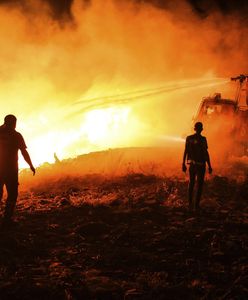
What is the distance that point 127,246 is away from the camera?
575cm

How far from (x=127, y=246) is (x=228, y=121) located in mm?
9390

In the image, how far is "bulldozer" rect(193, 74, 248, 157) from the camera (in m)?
14.0

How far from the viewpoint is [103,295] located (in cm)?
423

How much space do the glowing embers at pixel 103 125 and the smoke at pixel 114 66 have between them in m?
0.09

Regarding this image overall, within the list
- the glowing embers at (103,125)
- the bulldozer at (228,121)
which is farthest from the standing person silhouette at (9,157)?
the glowing embers at (103,125)

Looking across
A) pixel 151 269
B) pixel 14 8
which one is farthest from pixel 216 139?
pixel 14 8

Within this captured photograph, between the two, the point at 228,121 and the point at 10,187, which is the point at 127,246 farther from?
the point at 228,121

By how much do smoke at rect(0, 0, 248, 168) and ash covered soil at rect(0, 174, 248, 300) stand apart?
31.1ft

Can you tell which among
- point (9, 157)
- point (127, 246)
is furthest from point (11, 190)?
point (127, 246)

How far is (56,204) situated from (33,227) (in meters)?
1.52

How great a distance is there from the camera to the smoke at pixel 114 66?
20.2 metres

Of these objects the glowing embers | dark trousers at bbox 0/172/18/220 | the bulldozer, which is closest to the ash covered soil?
dark trousers at bbox 0/172/18/220

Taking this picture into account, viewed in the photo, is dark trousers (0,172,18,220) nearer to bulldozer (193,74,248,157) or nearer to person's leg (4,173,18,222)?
person's leg (4,173,18,222)

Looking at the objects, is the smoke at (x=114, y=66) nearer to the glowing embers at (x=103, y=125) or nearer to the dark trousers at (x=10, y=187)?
the glowing embers at (x=103, y=125)
